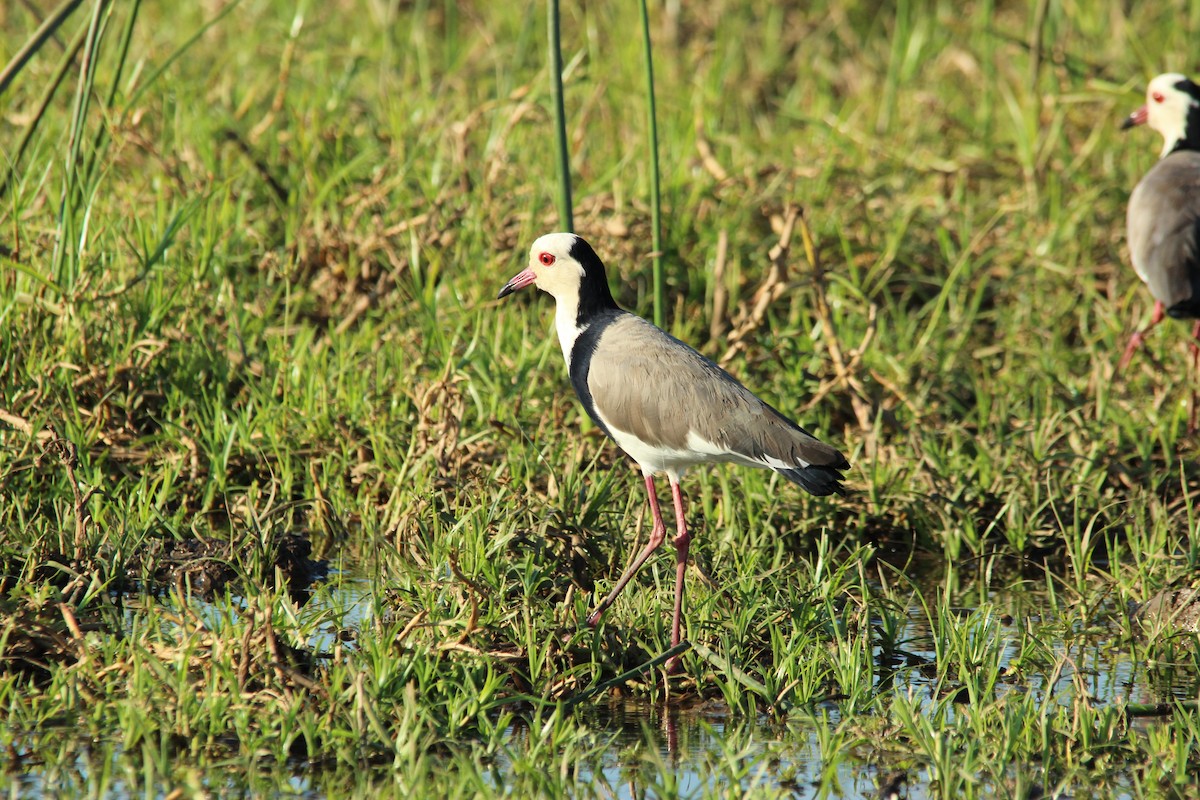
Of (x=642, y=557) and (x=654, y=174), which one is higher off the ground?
(x=654, y=174)

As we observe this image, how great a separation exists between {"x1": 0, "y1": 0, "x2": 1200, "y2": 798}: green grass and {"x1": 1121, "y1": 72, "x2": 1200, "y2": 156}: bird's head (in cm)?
38

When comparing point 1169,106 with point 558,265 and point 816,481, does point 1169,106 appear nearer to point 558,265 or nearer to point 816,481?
point 558,265

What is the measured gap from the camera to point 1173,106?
22.1 ft

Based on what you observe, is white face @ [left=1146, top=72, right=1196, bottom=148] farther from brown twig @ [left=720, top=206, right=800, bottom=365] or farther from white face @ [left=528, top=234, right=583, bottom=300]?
white face @ [left=528, top=234, right=583, bottom=300]

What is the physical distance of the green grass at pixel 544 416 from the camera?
3.65 m

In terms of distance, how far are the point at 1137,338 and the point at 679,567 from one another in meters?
2.61

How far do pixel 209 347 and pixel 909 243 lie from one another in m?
3.06

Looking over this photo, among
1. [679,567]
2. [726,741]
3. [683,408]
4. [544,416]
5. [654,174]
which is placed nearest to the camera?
[726,741]

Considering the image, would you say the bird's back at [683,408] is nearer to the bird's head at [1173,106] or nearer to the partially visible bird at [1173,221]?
the partially visible bird at [1173,221]

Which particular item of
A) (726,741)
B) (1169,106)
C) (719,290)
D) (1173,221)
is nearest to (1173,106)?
(1169,106)

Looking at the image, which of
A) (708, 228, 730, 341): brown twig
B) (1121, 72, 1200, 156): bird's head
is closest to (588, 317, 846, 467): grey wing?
(708, 228, 730, 341): brown twig

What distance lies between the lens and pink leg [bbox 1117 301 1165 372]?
233 inches

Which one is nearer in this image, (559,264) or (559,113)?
(559,264)

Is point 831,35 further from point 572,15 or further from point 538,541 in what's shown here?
point 538,541
